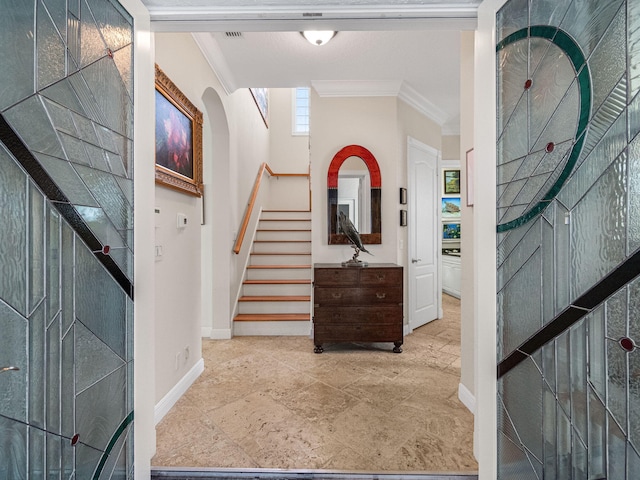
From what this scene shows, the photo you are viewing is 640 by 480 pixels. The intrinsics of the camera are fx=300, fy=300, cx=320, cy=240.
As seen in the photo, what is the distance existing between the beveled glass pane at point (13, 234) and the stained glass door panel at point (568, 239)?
60.1 inches

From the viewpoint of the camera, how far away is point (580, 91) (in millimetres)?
882

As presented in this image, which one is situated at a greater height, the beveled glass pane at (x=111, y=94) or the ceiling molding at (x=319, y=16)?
the ceiling molding at (x=319, y=16)

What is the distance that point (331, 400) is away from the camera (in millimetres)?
2115

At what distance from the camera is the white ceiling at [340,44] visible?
4.16 feet

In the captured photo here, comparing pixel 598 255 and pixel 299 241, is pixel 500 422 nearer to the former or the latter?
pixel 598 255

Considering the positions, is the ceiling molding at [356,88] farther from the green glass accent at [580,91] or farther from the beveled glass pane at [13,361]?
the beveled glass pane at [13,361]

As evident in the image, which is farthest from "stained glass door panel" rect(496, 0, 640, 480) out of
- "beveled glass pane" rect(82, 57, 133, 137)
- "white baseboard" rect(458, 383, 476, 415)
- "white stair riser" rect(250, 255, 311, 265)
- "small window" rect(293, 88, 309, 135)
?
"small window" rect(293, 88, 309, 135)

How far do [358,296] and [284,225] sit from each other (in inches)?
87.1

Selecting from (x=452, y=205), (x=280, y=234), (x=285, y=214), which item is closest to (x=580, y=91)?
(x=280, y=234)

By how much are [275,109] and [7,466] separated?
22.3ft

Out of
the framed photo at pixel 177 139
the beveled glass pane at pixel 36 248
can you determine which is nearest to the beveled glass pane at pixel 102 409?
A: the beveled glass pane at pixel 36 248

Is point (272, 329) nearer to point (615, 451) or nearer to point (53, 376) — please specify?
point (53, 376)

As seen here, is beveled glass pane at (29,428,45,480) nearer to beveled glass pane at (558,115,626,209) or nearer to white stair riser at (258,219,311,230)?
beveled glass pane at (558,115,626,209)

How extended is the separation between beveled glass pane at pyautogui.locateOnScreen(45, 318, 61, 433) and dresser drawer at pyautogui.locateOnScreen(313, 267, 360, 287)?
2206 millimetres
